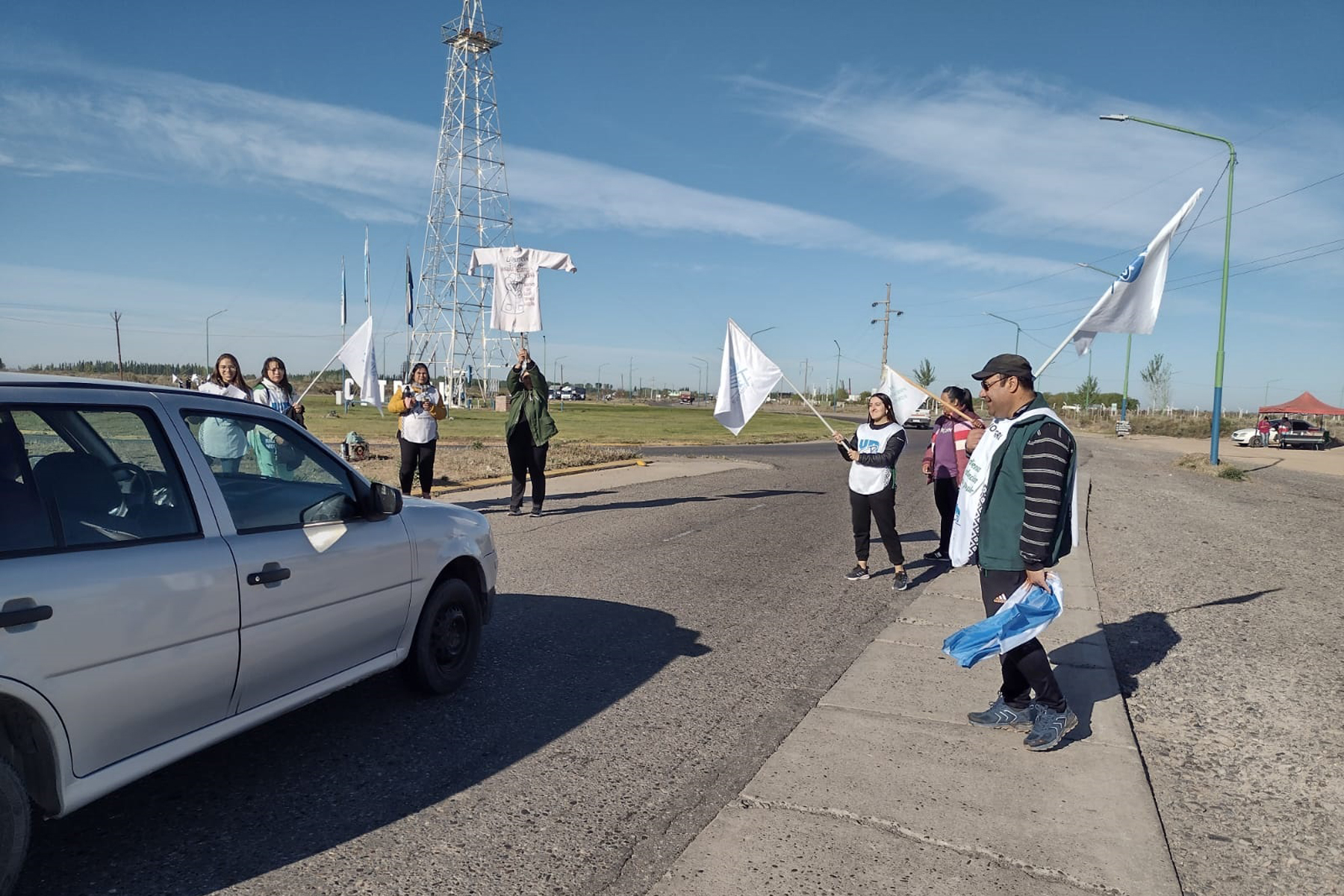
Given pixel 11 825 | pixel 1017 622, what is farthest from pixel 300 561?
pixel 1017 622

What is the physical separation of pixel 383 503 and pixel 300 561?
59cm

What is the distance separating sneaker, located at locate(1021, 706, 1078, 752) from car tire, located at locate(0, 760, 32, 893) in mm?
4108

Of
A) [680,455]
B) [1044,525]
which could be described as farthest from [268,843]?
[680,455]

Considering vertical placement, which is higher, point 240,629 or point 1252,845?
point 240,629

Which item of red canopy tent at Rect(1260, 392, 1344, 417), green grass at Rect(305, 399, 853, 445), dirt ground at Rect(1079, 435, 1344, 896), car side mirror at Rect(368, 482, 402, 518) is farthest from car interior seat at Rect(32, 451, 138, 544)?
red canopy tent at Rect(1260, 392, 1344, 417)

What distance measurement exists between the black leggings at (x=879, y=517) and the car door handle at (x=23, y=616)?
6.29 meters

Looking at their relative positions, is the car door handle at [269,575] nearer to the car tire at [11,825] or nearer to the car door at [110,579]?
the car door at [110,579]

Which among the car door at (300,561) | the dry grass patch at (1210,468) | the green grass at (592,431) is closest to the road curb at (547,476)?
the green grass at (592,431)

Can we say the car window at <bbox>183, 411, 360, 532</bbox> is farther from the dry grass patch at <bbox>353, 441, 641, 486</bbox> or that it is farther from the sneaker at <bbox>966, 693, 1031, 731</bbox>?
the dry grass patch at <bbox>353, 441, 641, 486</bbox>

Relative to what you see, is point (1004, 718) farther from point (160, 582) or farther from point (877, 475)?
point (160, 582)

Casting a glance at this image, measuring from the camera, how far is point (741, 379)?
1027 centimetres

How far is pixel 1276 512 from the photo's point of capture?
15.5 metres

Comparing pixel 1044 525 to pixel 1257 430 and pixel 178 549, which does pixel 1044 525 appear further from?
pixel 1257 430

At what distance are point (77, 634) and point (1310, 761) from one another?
5.27 meters
